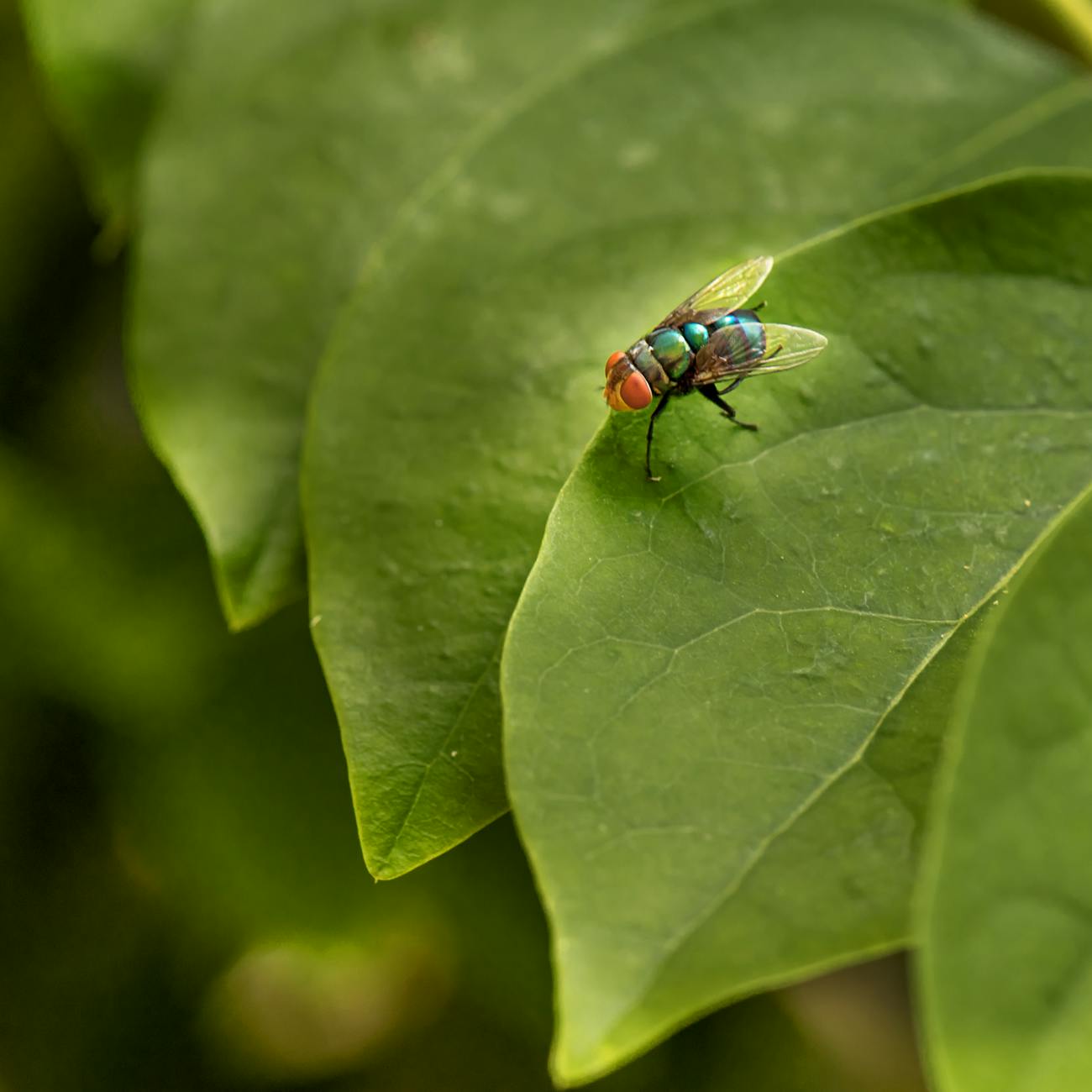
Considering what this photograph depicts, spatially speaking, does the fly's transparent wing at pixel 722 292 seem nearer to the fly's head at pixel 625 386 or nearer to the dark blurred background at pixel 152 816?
the fly's head at pixel 625 386

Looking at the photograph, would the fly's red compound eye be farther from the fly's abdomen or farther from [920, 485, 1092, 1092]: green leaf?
[920, 485, 1092, 1092]: green leaf

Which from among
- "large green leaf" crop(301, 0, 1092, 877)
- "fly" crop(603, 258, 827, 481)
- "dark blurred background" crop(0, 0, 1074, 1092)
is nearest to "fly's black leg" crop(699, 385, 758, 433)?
"fly" crop(603, 258, 827, 481)

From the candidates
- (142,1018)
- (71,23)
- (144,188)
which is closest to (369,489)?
(144,188)

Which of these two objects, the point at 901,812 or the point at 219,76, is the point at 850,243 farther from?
the point at 219,76

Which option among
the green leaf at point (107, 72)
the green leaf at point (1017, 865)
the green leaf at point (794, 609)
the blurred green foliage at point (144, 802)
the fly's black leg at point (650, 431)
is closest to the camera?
the green leaf at point (1017, 865)

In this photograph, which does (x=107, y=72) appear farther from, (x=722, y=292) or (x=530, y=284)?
(x=722, y=292)

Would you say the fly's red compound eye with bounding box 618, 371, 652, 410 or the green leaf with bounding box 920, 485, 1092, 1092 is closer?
the green leaf with bounding box 920, 485, 1092, 1092

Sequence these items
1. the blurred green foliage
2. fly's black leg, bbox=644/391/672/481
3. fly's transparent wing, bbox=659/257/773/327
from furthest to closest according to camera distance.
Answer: the blurred green foliage → fly's transparent wing, bbox=659/257/773/327 → fly's black leg, bbox=644/391/672/481

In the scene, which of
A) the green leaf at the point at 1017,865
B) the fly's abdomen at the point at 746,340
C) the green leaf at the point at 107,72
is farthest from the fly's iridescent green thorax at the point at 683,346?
the green leaf at the point at 107,72
